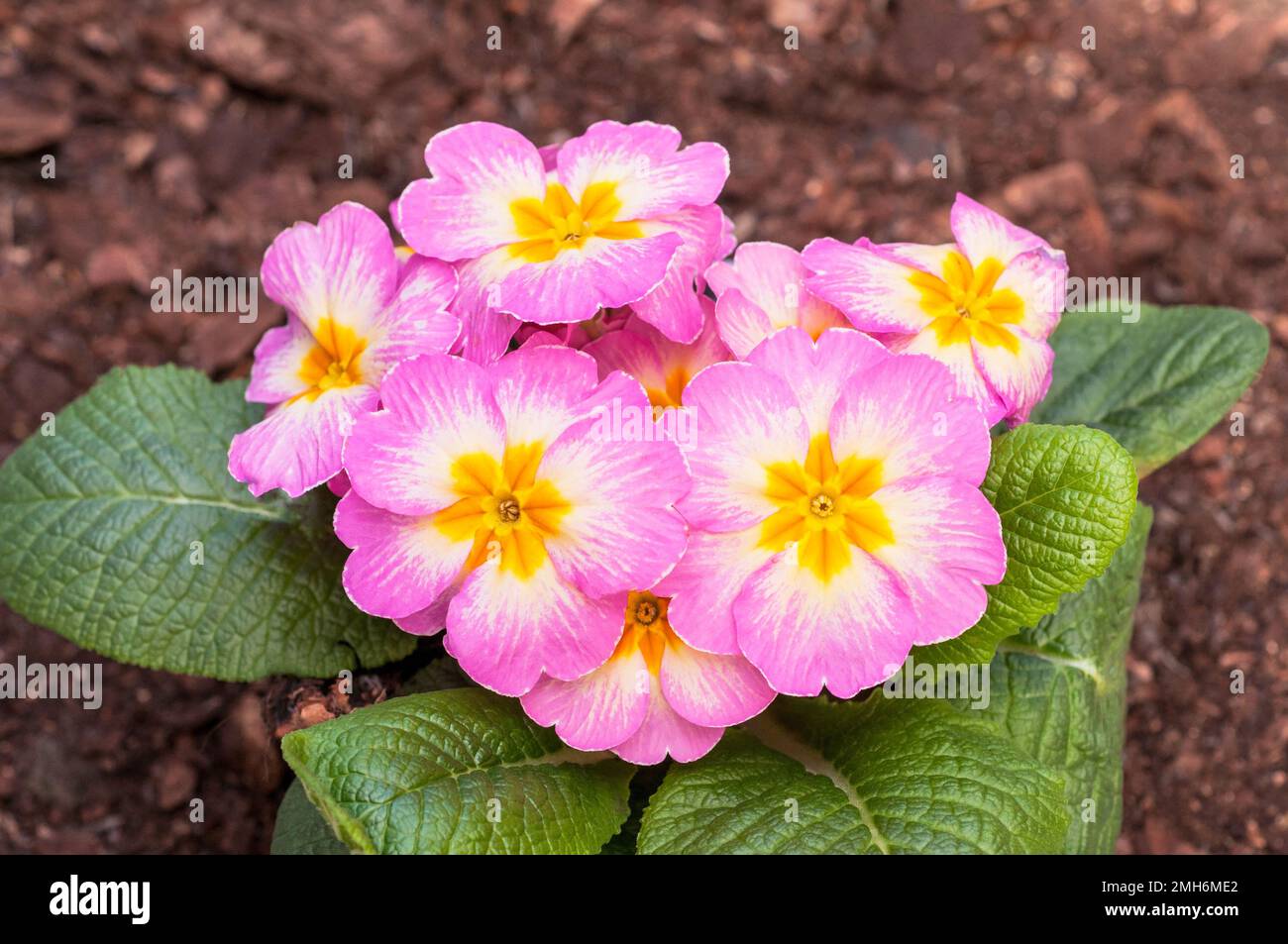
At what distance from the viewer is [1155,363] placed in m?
2.48

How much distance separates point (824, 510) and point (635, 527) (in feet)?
0.90

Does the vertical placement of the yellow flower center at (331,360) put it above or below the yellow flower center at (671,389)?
above

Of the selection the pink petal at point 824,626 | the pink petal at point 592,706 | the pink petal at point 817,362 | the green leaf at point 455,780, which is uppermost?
the pink petal at point 817,362

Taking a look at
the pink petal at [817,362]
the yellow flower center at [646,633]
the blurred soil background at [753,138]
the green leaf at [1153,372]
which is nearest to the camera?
the pink petal at [817,362]

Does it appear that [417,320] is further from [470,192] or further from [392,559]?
[392,559]

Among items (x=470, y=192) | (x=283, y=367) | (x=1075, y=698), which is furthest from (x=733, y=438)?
(x=1075, y=698)

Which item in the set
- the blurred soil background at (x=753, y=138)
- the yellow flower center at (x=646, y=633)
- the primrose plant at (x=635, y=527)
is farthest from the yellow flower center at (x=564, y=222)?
the blurred soil background at (x=753, y=138)

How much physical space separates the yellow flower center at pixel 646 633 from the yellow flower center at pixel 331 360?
51 cm

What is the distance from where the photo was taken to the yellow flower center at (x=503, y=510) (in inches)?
66.5

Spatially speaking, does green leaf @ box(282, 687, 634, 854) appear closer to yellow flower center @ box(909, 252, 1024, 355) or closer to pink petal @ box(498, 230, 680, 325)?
pink petal @ box(498, 230, 680, 325)

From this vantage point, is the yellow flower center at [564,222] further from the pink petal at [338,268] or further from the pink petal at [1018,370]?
the pink petal at [1018,370]

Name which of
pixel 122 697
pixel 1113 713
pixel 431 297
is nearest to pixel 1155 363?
pixel 1113 713
